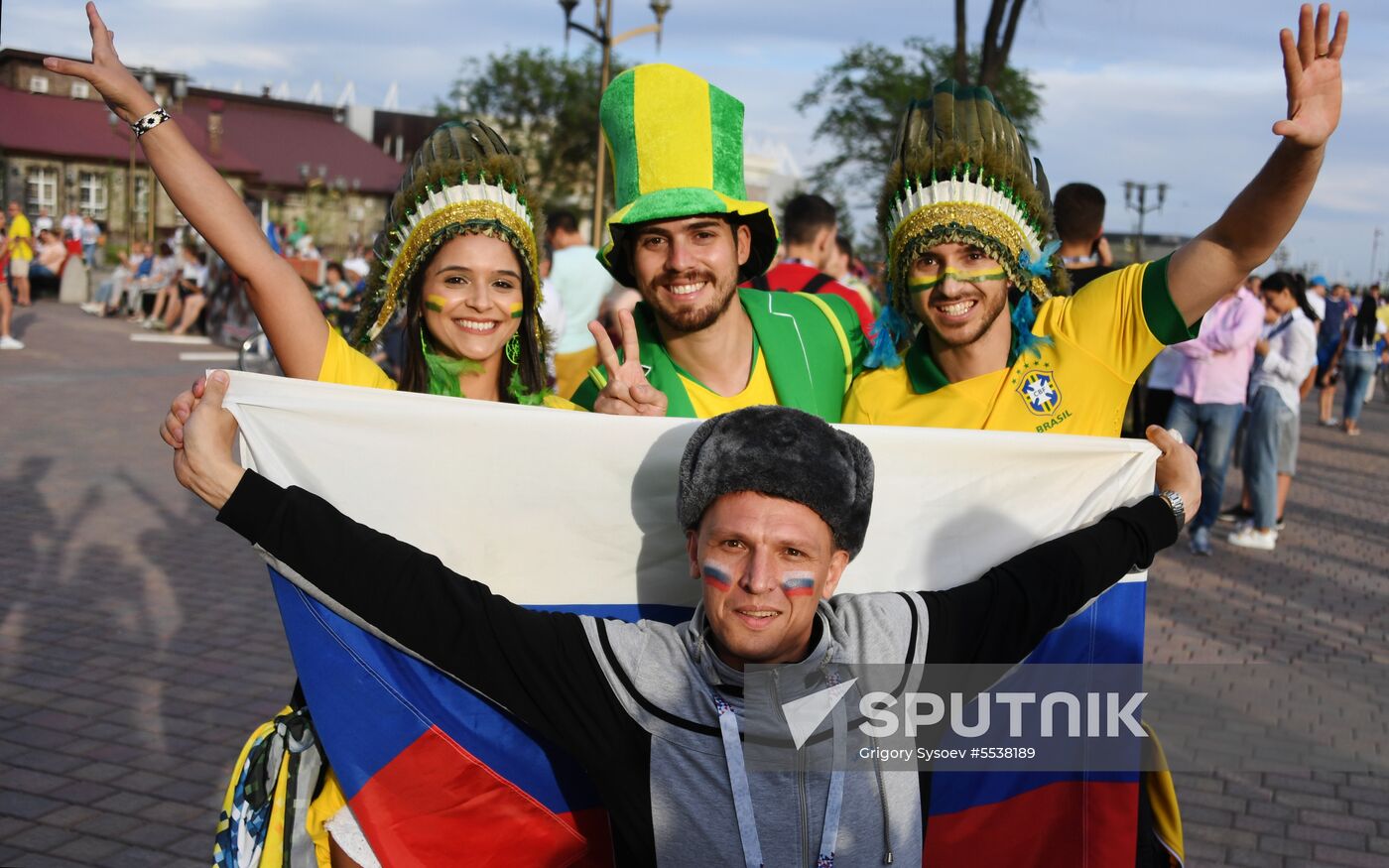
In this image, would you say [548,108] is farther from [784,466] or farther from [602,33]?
[784,466]

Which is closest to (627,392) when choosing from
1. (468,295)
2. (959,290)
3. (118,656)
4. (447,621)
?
(468,295)

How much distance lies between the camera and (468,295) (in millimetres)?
3127

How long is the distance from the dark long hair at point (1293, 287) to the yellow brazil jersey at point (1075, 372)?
25.4 feet

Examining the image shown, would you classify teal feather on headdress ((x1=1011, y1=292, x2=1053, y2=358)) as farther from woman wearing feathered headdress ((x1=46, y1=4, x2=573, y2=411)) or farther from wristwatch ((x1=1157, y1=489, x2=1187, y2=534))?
woman wearing feathered headdress ((x1=46, y1=4, x2=573, y2=411))

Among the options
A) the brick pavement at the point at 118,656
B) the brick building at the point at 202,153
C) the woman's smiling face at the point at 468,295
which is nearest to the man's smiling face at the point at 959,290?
the woman's smiling face at the point at 468,295

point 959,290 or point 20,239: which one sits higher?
point 20,239

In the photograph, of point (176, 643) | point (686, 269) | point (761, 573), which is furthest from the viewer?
point (176, 643)

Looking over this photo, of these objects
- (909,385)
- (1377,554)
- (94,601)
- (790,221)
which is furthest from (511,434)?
(1377,554)

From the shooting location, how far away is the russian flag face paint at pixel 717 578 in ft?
7.86

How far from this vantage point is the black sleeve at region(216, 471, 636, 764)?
236 centimetres

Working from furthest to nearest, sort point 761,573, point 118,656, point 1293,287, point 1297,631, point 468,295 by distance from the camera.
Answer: point 1293,287, point 1297,631, point 118,656, point 468,295, point 761,573

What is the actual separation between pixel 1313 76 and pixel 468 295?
6.11ft

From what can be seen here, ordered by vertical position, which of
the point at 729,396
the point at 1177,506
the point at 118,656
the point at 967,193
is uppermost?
the point at 967,193

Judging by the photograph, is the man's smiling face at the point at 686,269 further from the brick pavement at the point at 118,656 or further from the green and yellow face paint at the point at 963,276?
the brick pavement at the point at 118,656
